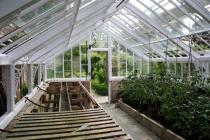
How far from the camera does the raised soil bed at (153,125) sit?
603 cm

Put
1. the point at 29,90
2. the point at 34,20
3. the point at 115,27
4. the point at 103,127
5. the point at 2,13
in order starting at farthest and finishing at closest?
1. the point at 115,27
2. the point at 29,90
3. the point at 103,127
4. the point at 34,20
5. the point at 2,13

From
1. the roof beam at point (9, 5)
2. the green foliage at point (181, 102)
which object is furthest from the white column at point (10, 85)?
the green foliage at point (181, 102)

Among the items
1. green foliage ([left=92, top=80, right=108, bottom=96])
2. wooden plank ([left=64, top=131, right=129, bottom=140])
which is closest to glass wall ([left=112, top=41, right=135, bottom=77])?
green foliage ([left=92, top=80, right=108, bottom=96])

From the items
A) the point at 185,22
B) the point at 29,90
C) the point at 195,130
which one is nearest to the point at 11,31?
the point at 195,130

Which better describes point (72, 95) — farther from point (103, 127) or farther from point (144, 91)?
point (103, 127)

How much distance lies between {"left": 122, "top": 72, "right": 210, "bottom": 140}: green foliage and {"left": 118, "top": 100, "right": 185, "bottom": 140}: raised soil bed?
0.59ft

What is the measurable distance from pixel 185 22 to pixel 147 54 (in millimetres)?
5605

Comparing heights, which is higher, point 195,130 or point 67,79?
point 67,79

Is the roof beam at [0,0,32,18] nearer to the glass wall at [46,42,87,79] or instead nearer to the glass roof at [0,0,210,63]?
the glass roof at [0,0,210,63]

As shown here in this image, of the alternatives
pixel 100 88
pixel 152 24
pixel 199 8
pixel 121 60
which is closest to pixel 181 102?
pixel 199 8

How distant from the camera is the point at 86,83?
1326 centimetres

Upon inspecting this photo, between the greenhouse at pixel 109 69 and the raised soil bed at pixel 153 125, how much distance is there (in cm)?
2

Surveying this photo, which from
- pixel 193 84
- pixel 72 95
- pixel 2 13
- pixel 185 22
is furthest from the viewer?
pixel 72 95

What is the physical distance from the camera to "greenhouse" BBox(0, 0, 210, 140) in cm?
355
